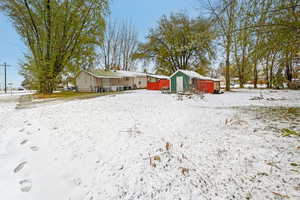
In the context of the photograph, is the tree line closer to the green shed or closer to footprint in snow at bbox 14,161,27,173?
the green shed

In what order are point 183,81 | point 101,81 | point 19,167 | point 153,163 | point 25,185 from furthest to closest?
point 101,81, point 183,81, point 19,167, point 153,163, point 25,185

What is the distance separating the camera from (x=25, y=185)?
231cm

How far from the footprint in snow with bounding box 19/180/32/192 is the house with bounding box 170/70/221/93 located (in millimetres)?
14109

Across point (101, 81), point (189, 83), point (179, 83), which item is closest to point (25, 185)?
point (189, 83)

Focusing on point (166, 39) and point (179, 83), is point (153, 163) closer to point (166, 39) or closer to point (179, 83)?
point (179, 83)

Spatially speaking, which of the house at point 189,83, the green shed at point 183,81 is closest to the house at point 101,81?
the green shed at point 183,81

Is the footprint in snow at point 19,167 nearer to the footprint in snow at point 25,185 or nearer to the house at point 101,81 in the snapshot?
the footprint in snow at point 25,185

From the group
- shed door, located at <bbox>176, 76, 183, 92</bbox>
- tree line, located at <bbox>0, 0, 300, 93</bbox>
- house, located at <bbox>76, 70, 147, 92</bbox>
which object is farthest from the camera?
house, located at <bbox>76, 70, 147, 92</bbox>

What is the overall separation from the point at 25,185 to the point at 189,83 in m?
14.5

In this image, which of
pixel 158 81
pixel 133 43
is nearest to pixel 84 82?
pixel 158 81

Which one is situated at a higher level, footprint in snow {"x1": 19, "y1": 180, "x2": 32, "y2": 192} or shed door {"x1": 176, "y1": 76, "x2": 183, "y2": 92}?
shed door {"x1": 176, "y1": 76, "x2": 183, "y2": 92}

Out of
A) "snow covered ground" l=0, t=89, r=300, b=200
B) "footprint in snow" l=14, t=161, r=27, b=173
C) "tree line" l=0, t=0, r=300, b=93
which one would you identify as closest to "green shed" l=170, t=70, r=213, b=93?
"tree line" l=0, t=0, r=300, b=93

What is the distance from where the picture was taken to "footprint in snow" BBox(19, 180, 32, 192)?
223cm

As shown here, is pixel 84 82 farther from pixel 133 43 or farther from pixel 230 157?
pixel 230 157
